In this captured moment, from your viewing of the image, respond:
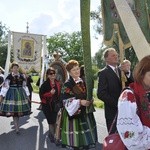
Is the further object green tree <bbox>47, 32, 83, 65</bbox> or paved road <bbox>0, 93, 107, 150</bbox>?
green tree <bbox>47, 32, 83, 65</bbox>

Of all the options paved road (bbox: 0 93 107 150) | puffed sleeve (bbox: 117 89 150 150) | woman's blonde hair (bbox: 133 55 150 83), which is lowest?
paved road (bbox: 0 93 107 150)

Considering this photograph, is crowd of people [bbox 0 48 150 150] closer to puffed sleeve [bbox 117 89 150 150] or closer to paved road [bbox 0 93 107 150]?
puffed sleeve [bbox 117 89 150 150]

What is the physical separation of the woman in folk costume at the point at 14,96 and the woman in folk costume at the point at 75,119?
10.4 ft

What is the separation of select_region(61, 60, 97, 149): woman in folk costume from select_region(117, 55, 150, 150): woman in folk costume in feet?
7.63

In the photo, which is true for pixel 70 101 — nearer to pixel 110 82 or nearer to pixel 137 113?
pixel 110 82

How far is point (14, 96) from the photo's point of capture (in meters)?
8.05

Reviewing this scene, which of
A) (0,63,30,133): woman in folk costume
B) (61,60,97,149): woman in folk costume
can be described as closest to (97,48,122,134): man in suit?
(61,60,97,149): woman in folk costume

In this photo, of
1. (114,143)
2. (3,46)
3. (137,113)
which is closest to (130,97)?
(137,113)

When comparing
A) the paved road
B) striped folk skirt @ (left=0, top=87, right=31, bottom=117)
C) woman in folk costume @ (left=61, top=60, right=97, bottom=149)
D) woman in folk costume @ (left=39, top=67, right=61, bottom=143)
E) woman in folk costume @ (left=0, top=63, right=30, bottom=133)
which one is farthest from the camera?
striped folk skirt @ (left=0, top=87, right=31, bottom=117)

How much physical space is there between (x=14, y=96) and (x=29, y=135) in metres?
1.07

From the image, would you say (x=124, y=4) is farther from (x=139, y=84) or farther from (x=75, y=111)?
(x=75, y=111)

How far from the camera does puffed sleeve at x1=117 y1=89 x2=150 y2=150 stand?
2314mm

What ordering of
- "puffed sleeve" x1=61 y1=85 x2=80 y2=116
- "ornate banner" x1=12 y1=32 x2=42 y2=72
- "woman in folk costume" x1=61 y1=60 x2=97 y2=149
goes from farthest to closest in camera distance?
"ornate banner" x1=12 y1=32 x2=42 y2=72
"woman in folk costume" x1=61 y1=60 x2=97 y2=149
"puffed sleeve" x1=61 y1=85 x2=80 y2=116

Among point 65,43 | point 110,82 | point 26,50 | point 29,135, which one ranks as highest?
point 65,43
